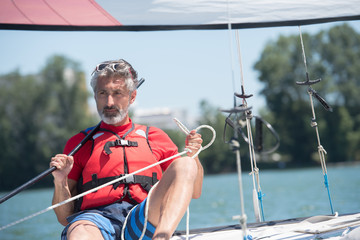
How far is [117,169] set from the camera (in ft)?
6.84

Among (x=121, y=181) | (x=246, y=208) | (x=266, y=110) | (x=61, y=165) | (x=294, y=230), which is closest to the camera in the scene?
(x=61, y=165)

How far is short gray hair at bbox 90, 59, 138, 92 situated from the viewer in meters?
2.15

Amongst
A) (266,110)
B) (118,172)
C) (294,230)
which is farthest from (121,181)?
(266,110)

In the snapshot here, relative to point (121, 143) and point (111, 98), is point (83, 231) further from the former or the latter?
point (111, 98)

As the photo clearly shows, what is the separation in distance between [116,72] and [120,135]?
0.34 m

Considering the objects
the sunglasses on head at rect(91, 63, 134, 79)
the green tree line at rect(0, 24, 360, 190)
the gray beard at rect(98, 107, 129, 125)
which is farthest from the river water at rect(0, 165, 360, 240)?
the green tree line at rect(0, 24, 360, 190)

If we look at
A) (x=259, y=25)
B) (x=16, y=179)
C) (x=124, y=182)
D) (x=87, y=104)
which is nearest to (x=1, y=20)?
(x=124, y=182)

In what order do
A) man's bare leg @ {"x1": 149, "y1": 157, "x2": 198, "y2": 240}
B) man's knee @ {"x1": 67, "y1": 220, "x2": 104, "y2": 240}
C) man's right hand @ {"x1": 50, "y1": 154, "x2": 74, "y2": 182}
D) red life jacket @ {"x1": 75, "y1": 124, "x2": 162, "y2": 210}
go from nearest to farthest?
man's bare leg @ {"x1": 149, "y1": 157, "x2": 198, "y2": 240} → man's knee @ {"x1": 67, "y1": 220, "x2": 104, "y2": 240} → man's right hand @ {"x1": 50, "y1": 154, "x2": 74, "y2": 182} → red life jacket @ {"x1": 75, "y1": 124, "x2": 162, "y2": 210}

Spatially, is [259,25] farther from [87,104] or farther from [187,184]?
[87,104]

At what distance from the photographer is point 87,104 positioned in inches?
1172

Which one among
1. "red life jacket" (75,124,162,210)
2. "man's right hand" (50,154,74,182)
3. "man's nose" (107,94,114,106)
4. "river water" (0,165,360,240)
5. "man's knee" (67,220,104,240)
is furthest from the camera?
"river water" (0,165,360,240)

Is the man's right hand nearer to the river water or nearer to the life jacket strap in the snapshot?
the life jacket strap

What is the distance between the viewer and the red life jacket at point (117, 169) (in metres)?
2.02

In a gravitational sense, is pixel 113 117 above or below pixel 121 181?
above
